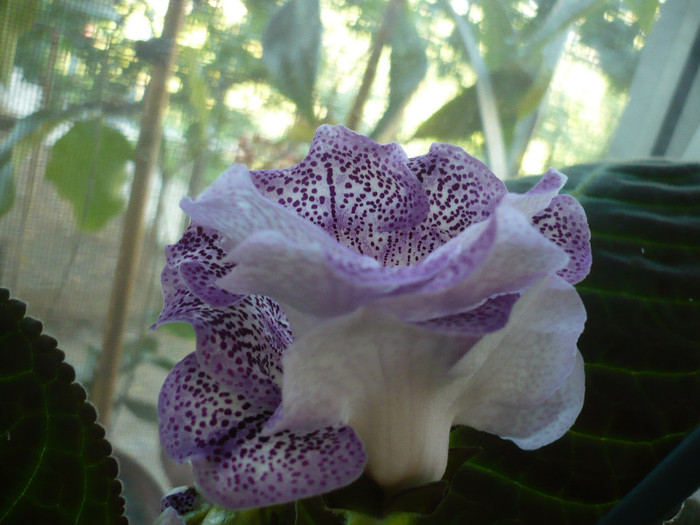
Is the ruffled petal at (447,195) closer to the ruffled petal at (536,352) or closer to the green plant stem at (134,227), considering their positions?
the ruffled petal at (536,352)

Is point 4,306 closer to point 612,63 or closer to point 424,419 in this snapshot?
point 424,419

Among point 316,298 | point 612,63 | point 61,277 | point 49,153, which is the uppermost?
point 612,63

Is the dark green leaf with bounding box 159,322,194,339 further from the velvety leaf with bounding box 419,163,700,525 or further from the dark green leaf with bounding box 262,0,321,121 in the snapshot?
the velvety leaf with bounding box 419,163,700,525

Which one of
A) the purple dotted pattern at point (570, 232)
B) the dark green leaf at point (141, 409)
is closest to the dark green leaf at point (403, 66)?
the dark green leaf at point (141, 409)

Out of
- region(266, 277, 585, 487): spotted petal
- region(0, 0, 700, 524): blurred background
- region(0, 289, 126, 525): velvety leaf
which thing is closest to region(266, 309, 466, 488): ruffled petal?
region(266, 277, 585, 487): spotted petal

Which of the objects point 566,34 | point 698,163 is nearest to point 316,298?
point 698,163
